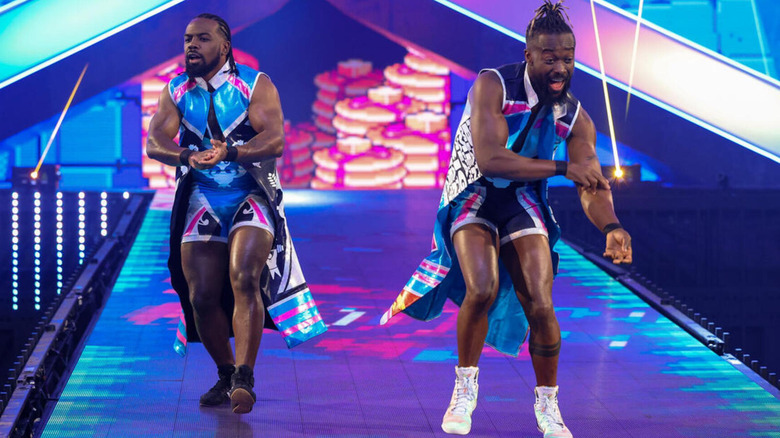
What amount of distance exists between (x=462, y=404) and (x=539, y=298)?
17.8 inches

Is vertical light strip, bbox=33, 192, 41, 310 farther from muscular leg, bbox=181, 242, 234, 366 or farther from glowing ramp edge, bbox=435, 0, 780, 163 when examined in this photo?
muscular leg, bbox=181, 242, 234, 366

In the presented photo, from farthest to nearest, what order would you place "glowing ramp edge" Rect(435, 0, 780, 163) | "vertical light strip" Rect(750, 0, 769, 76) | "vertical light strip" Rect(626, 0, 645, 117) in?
1. "vertical light strip" Rect(750, 0, 769, 76)
2. "vertical light strip" Rect(626, 0, 645, 117)
3. "glowing ramp edge" Rect(435, 0, 780, 163)

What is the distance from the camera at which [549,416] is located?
138 inches

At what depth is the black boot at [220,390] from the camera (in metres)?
3.92

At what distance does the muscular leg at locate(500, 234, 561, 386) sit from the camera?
3.49m

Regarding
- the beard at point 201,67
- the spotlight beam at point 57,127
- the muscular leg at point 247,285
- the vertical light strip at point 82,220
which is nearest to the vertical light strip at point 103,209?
the vertical light strip at point 82,220

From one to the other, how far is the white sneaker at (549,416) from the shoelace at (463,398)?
0.23 metres

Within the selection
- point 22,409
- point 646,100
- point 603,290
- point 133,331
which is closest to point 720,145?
point 646,100

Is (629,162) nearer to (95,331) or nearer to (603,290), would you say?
(603,290)

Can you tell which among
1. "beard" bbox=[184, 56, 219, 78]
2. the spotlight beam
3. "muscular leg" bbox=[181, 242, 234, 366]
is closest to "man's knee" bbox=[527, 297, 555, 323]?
"muscular leg" bbox=[181, 242, 234, 366]

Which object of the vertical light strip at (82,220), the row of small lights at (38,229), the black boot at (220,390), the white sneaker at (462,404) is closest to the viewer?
the white sneaker at (462,404)

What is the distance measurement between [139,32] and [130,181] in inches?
107

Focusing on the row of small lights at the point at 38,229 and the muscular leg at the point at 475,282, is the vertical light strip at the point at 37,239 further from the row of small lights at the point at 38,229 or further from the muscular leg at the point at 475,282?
the muscular leg at the point at 475,282

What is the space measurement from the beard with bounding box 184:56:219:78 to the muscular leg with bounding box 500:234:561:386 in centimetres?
124
